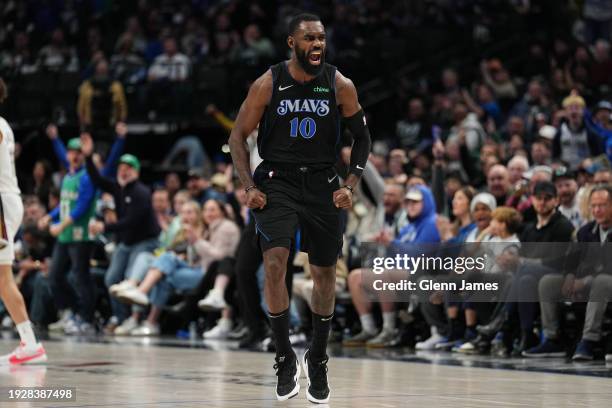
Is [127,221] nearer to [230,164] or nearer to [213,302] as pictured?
[213,302]

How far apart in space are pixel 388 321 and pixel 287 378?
5.05 m

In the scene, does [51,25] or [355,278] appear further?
[51,25]

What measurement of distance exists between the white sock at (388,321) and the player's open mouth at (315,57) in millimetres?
5402

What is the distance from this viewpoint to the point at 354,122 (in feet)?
25.6

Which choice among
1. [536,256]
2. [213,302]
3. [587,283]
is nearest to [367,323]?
[213,302]

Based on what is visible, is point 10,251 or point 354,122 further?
point 10,251

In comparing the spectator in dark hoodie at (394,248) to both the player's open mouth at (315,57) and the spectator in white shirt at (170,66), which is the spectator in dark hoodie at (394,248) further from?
the spectator in white shirt at (170,66)

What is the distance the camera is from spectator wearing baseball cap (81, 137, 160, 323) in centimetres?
1470

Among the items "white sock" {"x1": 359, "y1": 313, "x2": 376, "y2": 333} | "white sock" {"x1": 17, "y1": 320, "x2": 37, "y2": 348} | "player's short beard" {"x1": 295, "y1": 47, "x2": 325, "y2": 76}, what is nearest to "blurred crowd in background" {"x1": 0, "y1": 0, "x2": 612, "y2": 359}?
"white sock" {"x1": 359, "y1": 313, "x2": 376, "y2": 333}

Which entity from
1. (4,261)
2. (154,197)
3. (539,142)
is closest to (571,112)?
(539,142)

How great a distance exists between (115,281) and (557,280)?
5.91 m

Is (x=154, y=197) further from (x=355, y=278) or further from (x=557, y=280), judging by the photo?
(x=557, y=280)

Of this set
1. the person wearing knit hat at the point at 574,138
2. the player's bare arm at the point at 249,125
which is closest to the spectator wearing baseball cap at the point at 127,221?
the person wearing knit hat at the point at 574,138

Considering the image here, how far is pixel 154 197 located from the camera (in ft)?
53.6
